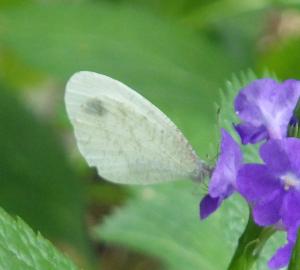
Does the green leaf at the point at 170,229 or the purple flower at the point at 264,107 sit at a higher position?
the purple flower at the point at 264,107

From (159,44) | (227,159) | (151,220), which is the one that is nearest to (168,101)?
(159,44)

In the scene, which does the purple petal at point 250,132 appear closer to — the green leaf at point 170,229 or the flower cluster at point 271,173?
the flower cluster at point 271,173

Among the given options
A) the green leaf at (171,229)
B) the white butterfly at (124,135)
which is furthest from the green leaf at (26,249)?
the green leaf at (171,229)

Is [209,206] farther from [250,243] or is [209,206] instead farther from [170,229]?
[170,229]

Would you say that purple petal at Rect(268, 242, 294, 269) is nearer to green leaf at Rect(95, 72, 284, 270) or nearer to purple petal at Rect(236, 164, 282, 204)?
purple petal at Rect(236, 164, 282, 204)

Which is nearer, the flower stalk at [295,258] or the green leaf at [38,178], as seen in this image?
the flower stalk at [295,258]

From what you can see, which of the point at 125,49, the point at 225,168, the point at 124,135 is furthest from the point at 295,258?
the point at 125,49

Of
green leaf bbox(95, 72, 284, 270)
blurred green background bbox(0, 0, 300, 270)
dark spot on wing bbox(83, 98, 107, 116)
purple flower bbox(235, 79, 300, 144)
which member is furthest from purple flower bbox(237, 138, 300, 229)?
blurred green background bbox(0, 0, 300, 270)
